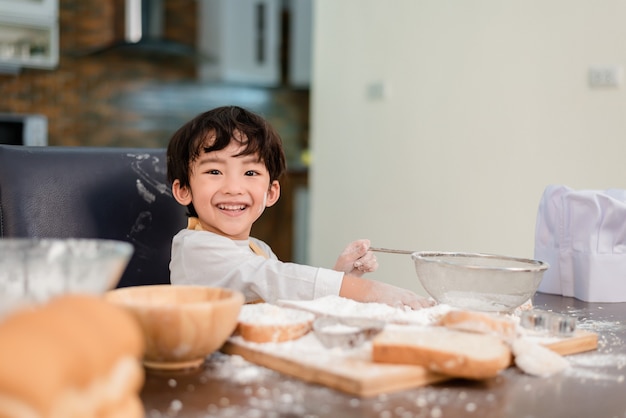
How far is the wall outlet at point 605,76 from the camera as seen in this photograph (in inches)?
112

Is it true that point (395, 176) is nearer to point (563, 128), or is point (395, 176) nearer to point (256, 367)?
point (563, 128)

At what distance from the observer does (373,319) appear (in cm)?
85

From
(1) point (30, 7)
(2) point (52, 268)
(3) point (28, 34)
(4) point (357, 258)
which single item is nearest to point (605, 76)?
(4) point (357, 258)

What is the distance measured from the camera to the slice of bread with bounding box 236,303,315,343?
2.64 ft

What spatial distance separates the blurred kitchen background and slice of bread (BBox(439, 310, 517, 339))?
2235mm

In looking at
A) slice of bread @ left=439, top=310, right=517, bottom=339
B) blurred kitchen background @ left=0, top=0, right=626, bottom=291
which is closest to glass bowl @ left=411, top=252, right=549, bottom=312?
slice of bread @ left=439, top=310, right=517, bottom=339

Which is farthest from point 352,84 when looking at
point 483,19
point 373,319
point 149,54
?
point 373,319

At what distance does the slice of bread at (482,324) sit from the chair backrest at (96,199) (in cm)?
88

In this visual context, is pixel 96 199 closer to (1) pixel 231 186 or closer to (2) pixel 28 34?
(1) pixel 231 186

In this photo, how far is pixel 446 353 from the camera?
2.31 ft

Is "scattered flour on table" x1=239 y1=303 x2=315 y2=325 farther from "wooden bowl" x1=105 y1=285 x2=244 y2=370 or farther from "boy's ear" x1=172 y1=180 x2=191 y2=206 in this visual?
"boy's ear" x1=172 y1=180 x2=191 y2=206

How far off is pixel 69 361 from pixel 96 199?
1.13m

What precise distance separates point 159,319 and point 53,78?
4.45m

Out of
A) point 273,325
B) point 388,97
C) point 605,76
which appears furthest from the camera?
point 388,97
